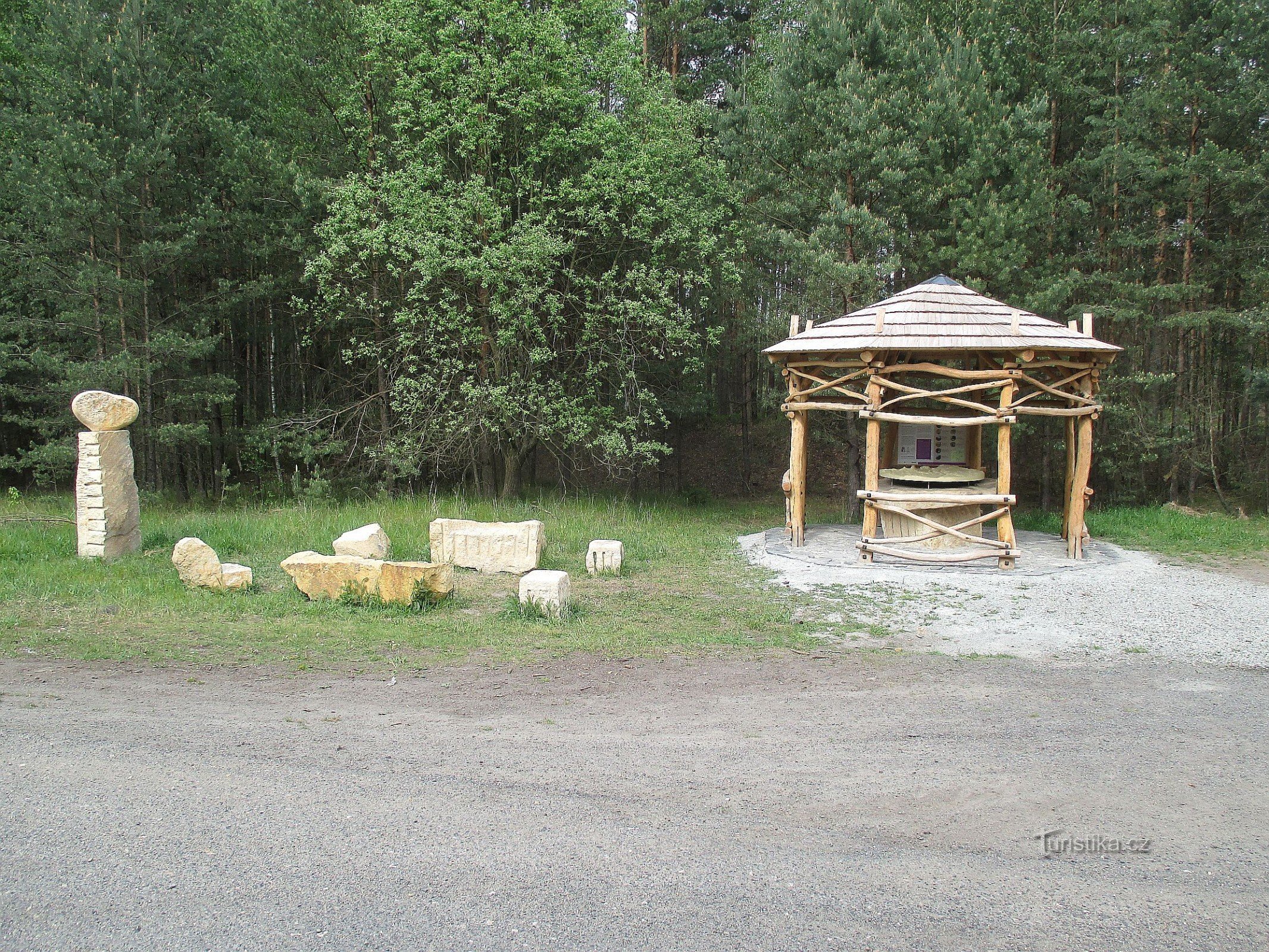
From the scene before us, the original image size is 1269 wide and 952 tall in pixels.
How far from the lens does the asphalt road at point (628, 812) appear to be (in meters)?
3.60

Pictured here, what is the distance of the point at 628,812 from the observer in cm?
460

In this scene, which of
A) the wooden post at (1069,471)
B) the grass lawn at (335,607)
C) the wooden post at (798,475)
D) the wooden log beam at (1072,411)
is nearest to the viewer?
the grass lawn at (335,607)

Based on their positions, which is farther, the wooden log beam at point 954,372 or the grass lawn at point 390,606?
the wooden log beam at point 954,372

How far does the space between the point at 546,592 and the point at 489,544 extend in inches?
104

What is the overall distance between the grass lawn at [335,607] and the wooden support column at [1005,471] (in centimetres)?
332

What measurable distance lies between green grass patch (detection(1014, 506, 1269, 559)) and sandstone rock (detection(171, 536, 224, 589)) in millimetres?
13243

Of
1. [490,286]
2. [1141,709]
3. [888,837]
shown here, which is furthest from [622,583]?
[490,286]

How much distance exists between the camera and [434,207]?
52.5 ft

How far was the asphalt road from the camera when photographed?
3596mm

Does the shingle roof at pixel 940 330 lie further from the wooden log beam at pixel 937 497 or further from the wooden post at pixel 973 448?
the wooden post at pixel 973 448

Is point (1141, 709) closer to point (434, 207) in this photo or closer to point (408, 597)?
point (408, 597)

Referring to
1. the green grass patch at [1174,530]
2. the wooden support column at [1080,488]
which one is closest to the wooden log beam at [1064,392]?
the wooden support column at [1080,488]

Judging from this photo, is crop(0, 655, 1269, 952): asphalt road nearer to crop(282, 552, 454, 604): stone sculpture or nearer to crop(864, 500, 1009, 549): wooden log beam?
crop(282, 552, 454, 604): stone sculpture

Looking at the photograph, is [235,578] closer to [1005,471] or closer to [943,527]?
[943,527]
